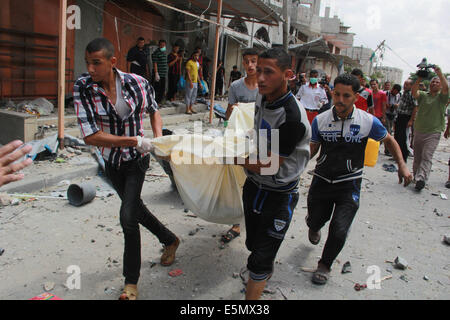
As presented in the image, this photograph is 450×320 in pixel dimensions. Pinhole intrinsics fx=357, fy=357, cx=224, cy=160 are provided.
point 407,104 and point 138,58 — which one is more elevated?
point 138,58

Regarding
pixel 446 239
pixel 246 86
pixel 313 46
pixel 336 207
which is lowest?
pixel 446 239

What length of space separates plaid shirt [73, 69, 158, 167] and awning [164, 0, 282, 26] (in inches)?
309

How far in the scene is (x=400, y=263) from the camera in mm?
3354

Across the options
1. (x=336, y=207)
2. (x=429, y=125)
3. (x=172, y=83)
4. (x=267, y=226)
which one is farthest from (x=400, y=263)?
(x=172, y=83)

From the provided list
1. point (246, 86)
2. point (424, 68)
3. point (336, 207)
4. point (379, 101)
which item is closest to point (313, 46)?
point (379, 101)

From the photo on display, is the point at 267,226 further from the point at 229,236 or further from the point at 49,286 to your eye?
the point at 49,286

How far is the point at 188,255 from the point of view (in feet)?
10.8

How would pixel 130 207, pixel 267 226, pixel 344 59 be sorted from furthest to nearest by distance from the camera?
1. pixel 344 59
2. pixel 130 207
3. pixel 267 226

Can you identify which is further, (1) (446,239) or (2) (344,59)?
(2) (344,59)

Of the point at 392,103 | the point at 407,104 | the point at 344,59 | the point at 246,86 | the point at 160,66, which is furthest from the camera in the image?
the point at 344,59

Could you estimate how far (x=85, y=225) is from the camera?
3701mm

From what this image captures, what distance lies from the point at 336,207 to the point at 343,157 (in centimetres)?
44

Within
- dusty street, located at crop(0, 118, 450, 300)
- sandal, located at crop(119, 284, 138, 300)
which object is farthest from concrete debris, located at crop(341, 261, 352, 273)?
sandal, located at crop(119, 284, 138, 300)
